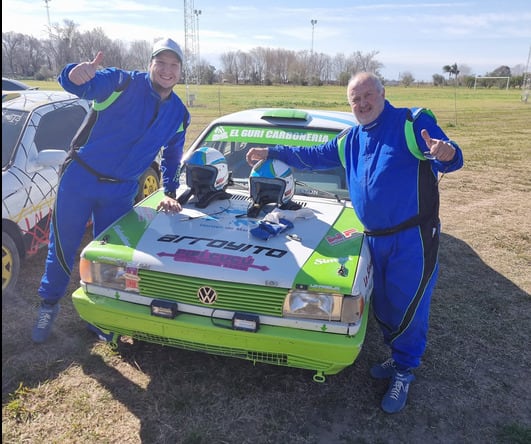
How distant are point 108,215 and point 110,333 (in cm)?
89

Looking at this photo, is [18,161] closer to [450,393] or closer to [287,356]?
[287,356]

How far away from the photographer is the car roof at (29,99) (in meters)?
4.71

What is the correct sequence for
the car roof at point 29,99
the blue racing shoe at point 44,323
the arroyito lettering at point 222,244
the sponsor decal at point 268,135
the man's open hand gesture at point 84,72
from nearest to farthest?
the arroyito lettering at point 222,244, the man's open hand gesture at point 84,72, the blue racing shoe at point 44,323, the sponsor decal at point 268,135, the car roof at point 29,99

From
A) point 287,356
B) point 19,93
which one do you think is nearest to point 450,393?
point 287,356

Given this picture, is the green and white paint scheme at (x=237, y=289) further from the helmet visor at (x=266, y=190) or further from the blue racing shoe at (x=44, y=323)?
the blue racing shoe at (x=44, y=323)

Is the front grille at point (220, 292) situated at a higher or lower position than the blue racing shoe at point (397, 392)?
higher

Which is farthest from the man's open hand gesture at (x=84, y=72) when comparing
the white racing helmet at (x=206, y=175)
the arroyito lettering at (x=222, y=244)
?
the arroyito lettering at (x=222, y=244)

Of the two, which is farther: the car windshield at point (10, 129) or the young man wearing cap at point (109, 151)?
the car windshield at point (10, 129)

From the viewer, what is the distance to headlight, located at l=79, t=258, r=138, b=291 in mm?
2904

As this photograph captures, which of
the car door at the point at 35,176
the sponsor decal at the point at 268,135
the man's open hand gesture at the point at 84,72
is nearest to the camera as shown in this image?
the man's open hand gesture at the point at 84,72

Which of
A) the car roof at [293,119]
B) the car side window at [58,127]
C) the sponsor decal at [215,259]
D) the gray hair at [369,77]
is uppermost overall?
the gray hair at [369,77]

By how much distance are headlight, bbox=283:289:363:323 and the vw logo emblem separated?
0.42 m

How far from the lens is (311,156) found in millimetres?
3477

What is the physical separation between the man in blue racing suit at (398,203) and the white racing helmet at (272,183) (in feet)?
1.66
